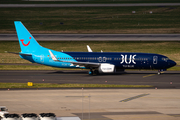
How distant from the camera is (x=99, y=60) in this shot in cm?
5531

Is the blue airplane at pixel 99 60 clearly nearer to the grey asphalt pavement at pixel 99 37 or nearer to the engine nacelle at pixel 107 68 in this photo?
the engine nacelle at pixel 107 68

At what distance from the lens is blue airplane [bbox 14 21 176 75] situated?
178 feet

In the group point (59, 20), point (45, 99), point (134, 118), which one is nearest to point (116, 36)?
point (59, 20)

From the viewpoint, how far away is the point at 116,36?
3748 inches

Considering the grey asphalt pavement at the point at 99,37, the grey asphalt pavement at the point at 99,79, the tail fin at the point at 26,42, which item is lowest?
the grey asphalt pavement at the point at 99,79

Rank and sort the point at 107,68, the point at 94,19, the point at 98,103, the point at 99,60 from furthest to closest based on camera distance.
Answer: the point at 94,19 → the point at 99,60 → the point at 107,68 → the point at 98,103

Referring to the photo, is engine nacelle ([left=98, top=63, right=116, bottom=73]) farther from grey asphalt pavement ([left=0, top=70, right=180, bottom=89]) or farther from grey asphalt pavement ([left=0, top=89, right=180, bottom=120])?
grey asphalt pavement ([left=0, top=89, right=180, bottom=120])

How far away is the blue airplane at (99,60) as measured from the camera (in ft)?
178

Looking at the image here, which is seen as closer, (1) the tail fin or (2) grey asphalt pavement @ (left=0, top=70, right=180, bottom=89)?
(2) grey asphalt pavement @ (left=0, top=70, right=180, bottom=89)

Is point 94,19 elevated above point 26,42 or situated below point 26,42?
above

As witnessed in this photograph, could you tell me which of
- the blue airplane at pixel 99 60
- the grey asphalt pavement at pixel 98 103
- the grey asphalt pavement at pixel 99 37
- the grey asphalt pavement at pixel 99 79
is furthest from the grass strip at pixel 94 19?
the grey asphalt pavement at pixel 98 103

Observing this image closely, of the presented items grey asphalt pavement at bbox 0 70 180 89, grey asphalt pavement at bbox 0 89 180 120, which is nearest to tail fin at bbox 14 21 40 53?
grey asphalt pavement at bbox 0 70 180 89

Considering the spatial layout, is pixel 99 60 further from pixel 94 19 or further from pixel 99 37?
pixel 94 19

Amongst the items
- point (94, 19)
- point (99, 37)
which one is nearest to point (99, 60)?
point (99, 37)
